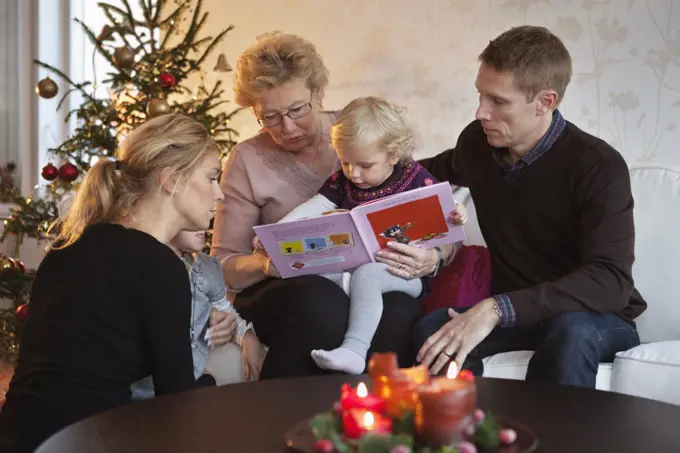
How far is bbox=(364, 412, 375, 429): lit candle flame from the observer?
1310mm

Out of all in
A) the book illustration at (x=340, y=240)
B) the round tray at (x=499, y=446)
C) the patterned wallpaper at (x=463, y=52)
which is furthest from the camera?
the patterned wallpaper at (x=463, y=52)

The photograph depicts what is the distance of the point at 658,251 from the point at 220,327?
1.26 meters

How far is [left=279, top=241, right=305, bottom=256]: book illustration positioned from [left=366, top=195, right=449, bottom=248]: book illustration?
195 millimetres

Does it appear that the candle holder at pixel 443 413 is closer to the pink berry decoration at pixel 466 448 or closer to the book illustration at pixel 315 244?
the pink berry decoration at pixel 466 448

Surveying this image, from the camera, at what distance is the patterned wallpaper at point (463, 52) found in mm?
3152

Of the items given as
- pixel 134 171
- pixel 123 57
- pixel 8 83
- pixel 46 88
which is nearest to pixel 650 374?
pixel 134 171

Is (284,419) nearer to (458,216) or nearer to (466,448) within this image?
(466,448)

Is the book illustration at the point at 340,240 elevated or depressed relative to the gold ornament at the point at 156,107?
depressed

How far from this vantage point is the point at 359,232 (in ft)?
7.94

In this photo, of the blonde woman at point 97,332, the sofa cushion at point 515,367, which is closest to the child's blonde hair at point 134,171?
the blonde woman at point 97,332

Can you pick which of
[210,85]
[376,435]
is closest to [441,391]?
[376,435]

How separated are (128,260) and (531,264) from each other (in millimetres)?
1153

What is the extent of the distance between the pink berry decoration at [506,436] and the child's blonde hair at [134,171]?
0.99 m

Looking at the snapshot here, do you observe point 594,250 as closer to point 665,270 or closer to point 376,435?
point 665,270
